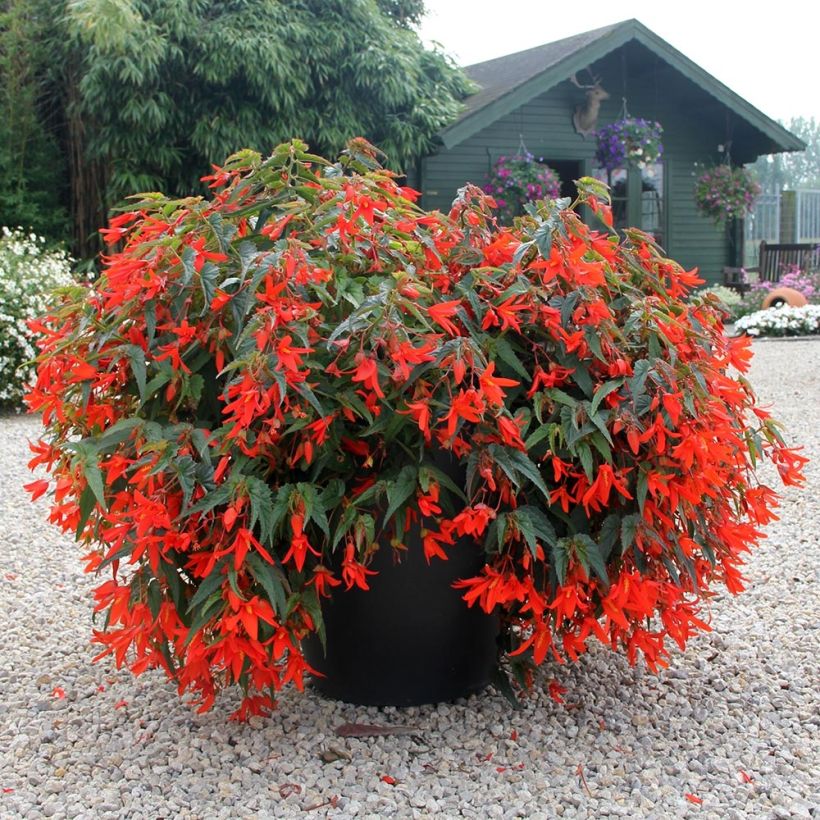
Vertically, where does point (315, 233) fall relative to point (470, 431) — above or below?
above

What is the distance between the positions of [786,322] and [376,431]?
10200mm

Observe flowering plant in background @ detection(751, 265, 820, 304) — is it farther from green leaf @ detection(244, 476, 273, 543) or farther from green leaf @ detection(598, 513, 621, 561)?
green leaf @ detection(244, 476, 273, 543)

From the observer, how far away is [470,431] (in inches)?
83.2

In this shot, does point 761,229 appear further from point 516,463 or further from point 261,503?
point 261,503

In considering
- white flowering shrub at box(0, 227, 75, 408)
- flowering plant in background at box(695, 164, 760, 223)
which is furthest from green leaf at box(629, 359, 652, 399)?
flowering plant in background at box(695, 164, 760, 223)

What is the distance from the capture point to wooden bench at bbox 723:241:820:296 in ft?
46.7

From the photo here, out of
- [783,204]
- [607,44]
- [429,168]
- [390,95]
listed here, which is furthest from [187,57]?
[783,204]

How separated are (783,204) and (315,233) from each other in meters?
17.5

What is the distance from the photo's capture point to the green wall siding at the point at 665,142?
12383 millimetres

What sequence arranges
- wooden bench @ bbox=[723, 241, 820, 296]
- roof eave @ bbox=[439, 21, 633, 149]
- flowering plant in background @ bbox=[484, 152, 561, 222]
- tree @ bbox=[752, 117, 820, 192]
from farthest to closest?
tree @ bbox=[752, 117, 820, 192], wooden bench @ bbox=[723, 241, 820, 296], flowering plant in background @ bbox=[484, 152, 561, 222], roof eave @ bbox=[439, 21, 633, 149]

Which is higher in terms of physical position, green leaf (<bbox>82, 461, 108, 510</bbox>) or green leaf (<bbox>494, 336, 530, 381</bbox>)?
green leaf (<bbox>494, 336, 530, 381</bbox>)

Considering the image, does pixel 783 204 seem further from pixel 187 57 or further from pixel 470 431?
pixel 470 431

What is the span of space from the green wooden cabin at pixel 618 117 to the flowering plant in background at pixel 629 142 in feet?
2.04

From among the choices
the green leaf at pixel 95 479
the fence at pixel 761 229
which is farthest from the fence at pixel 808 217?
the green leaf at pixel 95 479
